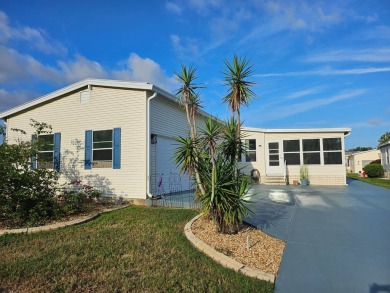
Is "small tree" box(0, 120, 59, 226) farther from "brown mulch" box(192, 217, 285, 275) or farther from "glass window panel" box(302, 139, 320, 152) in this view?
"glass window panel" box(302, 139, 320, 152)

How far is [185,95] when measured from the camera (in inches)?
234

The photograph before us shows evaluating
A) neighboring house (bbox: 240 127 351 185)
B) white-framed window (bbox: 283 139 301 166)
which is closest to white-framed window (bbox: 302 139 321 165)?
neighboring house (bbox: 240 127 351 185)

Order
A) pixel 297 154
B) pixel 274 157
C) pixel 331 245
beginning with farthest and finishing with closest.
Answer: pixel 274 157 < pixel 297 154 < pixel 331 245

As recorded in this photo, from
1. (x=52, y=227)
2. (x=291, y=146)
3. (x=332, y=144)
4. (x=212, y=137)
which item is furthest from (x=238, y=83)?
(x=332, y=144)

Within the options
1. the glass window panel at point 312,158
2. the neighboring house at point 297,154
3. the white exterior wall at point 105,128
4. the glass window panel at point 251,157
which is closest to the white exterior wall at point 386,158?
the neighboring house at point 297,154

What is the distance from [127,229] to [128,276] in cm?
250

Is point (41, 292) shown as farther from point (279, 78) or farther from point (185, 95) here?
point (279, 78)

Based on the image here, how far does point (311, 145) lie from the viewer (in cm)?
1639

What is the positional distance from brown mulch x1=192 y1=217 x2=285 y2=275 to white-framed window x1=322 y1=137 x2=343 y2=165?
1214 cm

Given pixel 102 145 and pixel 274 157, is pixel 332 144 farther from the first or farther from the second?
pixel 102 145

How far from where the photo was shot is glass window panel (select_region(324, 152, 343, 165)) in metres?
15.8

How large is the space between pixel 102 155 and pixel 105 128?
1064 mm

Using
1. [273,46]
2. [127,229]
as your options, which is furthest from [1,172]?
[273,46]

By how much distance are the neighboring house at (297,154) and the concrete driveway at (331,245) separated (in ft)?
25.3
